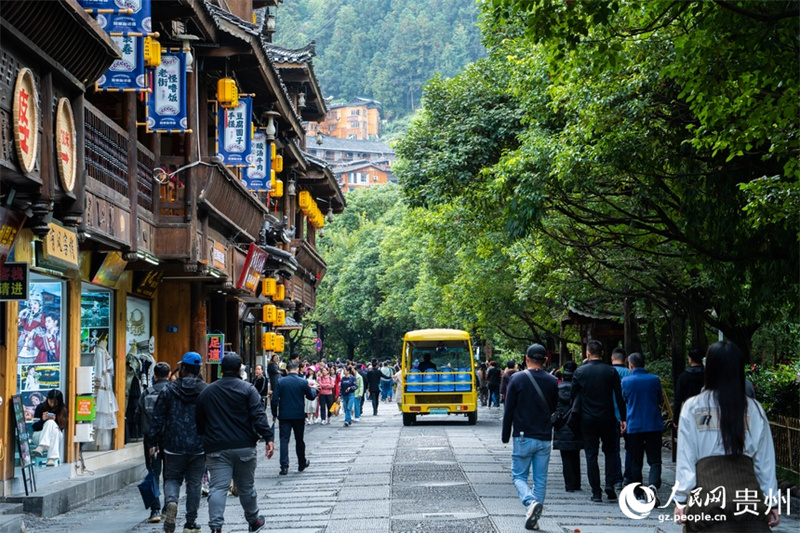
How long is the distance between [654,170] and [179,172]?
331 inches

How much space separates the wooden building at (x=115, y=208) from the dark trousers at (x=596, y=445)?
22.8ft

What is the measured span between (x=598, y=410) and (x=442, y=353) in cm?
2137

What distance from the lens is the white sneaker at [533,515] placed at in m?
11.5

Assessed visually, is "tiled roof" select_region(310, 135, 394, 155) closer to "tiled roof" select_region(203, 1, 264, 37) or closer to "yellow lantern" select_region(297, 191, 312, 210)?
"yellow lantern" select_region(297, 191, 312, 210)

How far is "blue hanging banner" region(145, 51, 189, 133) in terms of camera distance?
728 inches

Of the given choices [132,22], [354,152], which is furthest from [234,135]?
[354,152]

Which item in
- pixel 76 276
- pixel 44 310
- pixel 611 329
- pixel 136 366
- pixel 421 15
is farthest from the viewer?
pixel 421 15

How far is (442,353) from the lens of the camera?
117 ft

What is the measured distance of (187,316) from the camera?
79.7ft

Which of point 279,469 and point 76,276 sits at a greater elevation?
point 76,276

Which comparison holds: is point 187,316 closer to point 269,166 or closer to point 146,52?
point 269,166

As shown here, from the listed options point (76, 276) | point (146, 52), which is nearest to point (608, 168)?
point (146, 52)

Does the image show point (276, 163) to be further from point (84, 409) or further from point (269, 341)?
point (84, 409)

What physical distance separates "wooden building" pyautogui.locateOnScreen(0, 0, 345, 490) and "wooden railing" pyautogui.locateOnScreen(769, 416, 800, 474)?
1026cm
